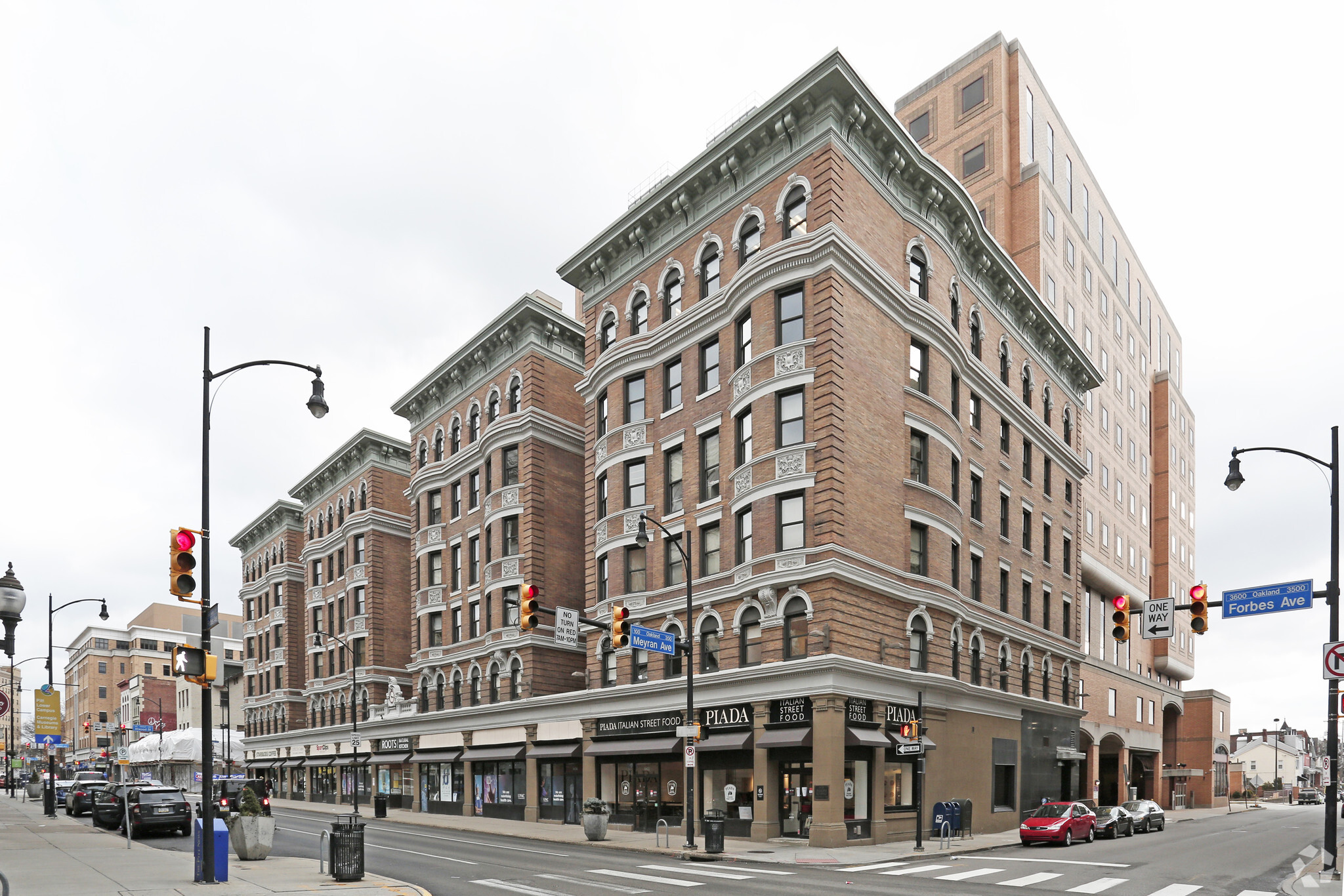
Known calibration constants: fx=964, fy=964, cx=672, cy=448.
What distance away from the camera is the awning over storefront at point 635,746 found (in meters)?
34.6

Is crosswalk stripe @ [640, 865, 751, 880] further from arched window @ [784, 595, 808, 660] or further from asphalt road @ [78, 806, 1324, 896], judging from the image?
arched window @ [784, 595, 808, 660]

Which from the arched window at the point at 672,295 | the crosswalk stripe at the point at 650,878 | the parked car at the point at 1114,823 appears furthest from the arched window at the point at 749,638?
the parked car at the point at 1114,823

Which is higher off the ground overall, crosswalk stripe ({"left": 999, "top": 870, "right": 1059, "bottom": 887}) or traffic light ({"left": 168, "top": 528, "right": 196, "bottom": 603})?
traffic light ({"left": 168, "top": 528, "right": 196, "bottom": 603})

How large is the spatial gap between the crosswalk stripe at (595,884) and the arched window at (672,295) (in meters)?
→ 23.0

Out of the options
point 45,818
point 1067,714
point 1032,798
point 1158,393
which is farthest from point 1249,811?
point 45,818

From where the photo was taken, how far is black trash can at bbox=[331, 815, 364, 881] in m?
19.5

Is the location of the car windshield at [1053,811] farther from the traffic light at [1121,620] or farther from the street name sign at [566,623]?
the street name sign at [566,623]

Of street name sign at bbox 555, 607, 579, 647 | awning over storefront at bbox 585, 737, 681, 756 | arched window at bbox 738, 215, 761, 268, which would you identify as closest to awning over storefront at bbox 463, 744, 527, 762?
awning over storefront at bbox 585, 737, 681, 756

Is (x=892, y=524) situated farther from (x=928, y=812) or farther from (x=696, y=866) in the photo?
(x=696, y=866)

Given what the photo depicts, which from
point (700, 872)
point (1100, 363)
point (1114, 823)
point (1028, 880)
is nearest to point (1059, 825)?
point (1114, 823)

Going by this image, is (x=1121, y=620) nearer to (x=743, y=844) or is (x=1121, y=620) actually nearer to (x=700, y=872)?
(x=700, y=872)

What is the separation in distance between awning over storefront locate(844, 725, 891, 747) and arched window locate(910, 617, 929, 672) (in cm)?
385

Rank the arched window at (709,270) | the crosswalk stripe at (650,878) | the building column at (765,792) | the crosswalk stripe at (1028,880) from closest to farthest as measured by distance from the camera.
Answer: the crosswalk stripe at (650,878) → the crosswalk stripe at (1028,880) → the building column at (765,792) → the arched window at (709,270)

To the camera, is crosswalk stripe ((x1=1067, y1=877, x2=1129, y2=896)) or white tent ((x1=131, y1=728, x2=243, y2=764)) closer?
crosswalk stripe ((x1=1067, y1=877, x2=1129, y2=896))
